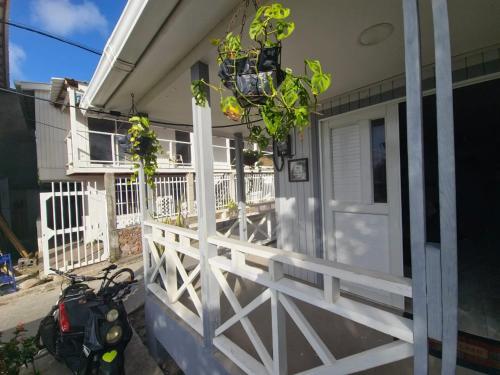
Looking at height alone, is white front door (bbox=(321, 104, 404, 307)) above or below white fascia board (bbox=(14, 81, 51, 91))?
below

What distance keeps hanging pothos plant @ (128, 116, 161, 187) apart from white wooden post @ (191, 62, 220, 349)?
1107mm

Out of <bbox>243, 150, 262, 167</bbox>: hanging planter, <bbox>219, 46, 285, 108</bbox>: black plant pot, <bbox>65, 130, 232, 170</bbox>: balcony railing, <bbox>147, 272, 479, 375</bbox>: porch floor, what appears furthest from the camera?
<bbox>65, 130, 232, 170</bbox>: balcony railing

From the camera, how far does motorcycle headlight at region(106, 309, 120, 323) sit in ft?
6.84

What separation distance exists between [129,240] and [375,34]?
6160 mm

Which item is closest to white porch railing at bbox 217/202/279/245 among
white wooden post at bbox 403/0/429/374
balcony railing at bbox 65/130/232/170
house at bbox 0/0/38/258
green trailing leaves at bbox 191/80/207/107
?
balcony railing at bbox 65/130/232/170

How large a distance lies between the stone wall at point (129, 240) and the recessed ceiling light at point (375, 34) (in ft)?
19.7

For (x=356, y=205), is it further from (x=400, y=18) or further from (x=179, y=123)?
(x=179, y=123)

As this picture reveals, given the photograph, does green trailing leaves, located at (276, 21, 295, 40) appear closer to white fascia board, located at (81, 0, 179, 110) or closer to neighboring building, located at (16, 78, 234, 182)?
white fascia board, located at (81, 0, 179, 110)

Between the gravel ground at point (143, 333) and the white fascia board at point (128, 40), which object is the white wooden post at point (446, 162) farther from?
the gravel ground at point (143, 333)

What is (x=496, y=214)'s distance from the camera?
15.9 feet

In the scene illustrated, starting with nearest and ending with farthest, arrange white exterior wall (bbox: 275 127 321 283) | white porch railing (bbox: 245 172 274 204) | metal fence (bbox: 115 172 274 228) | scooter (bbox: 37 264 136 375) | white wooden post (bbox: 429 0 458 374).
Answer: white wooden post (bbox: 429 0 458 374) → scooter (bbox: 37 264 136 375) → white exterior wall (bbox: 275 127 321 283) → metal fence (bbox: 115 172 274 228) → white porch railing (bbox: 245 172 274 204)

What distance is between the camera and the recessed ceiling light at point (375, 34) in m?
1.54

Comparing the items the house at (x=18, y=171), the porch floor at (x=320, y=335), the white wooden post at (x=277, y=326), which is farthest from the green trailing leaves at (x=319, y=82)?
the house at (x=18, y=171)

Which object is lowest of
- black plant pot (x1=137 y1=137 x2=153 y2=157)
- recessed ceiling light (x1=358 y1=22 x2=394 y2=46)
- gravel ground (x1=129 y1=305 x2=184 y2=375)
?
gravel ground (x1=129 y1=305 x2=184 y2=375)
